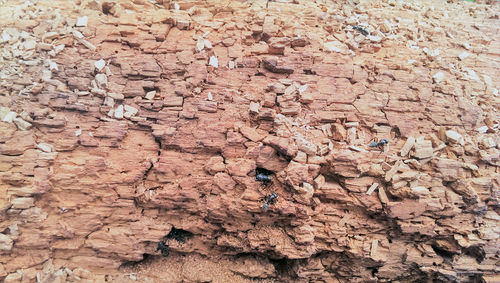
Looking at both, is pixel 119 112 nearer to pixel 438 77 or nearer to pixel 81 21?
pixel 81 21

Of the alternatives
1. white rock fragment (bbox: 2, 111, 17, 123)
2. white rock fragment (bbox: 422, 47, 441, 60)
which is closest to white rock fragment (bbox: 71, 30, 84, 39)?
white rock fragment (bbox: 2, 111, 17, 123)

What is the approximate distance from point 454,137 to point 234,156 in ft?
10.1

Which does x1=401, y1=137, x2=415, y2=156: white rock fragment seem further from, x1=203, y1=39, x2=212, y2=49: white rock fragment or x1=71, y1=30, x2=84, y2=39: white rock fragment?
x1=71, y1=30, x2=84, y2=39: white rock fragment

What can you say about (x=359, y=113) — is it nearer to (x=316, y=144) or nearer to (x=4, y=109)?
(x=316, y=144)

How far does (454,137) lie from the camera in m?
4.25

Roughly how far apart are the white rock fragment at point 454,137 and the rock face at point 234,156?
0.03 metres

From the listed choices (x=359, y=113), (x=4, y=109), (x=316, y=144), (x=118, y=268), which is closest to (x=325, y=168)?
(x=316, y=144)

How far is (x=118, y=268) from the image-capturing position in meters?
4.21

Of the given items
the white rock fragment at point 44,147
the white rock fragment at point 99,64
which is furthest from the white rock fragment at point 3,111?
the white rock fragment at point 99,64

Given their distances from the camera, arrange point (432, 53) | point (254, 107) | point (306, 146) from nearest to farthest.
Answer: point (306, 146) < point (254, 107) < point (432, 53)

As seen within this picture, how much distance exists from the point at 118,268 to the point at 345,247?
3.14 m

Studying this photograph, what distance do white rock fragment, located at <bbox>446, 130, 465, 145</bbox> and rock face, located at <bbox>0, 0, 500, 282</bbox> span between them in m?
0.03

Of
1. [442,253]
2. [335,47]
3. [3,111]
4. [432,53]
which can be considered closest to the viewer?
[3,111]

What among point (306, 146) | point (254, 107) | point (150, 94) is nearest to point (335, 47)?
→ point (254, 107)
